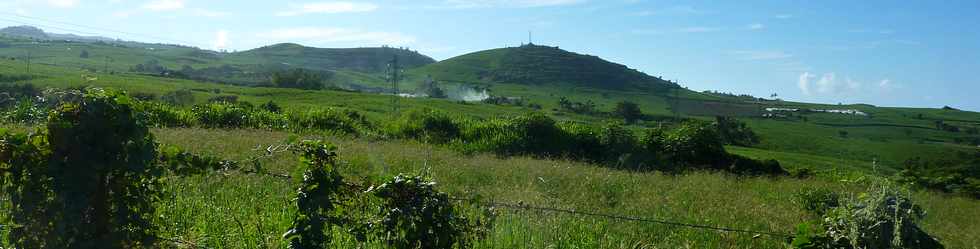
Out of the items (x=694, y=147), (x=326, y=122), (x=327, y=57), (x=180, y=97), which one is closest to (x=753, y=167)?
(x=694, y=147)

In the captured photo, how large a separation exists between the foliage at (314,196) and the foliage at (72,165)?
29.6 inches

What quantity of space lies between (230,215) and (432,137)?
44.6 ft

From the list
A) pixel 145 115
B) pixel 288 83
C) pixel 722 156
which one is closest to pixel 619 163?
pixel 722 156

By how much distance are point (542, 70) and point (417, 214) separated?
111341 millimetres

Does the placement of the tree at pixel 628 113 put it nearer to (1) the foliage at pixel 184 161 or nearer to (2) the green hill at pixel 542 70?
(2) the green hill at pixel 542 70

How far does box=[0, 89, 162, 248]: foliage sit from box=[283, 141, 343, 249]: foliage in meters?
0.75

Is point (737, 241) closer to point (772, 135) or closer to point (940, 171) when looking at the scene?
point (940, 171)

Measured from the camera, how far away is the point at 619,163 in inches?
683

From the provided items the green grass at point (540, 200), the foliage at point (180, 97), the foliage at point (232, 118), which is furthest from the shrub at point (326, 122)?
the foliage at point (180, 97)

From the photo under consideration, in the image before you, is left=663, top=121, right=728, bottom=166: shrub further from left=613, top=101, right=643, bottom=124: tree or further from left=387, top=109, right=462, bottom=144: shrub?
left=613, top=101, right=643, bottom=124: tree

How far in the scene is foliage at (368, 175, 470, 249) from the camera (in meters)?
3.86

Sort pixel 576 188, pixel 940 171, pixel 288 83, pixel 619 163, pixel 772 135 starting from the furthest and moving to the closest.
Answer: pixel 288 83, pixel 772 135, pixel 940 171, pixel 619 163, pixel 576 188

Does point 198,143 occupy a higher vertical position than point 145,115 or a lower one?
lower

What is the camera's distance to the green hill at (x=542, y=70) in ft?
359
